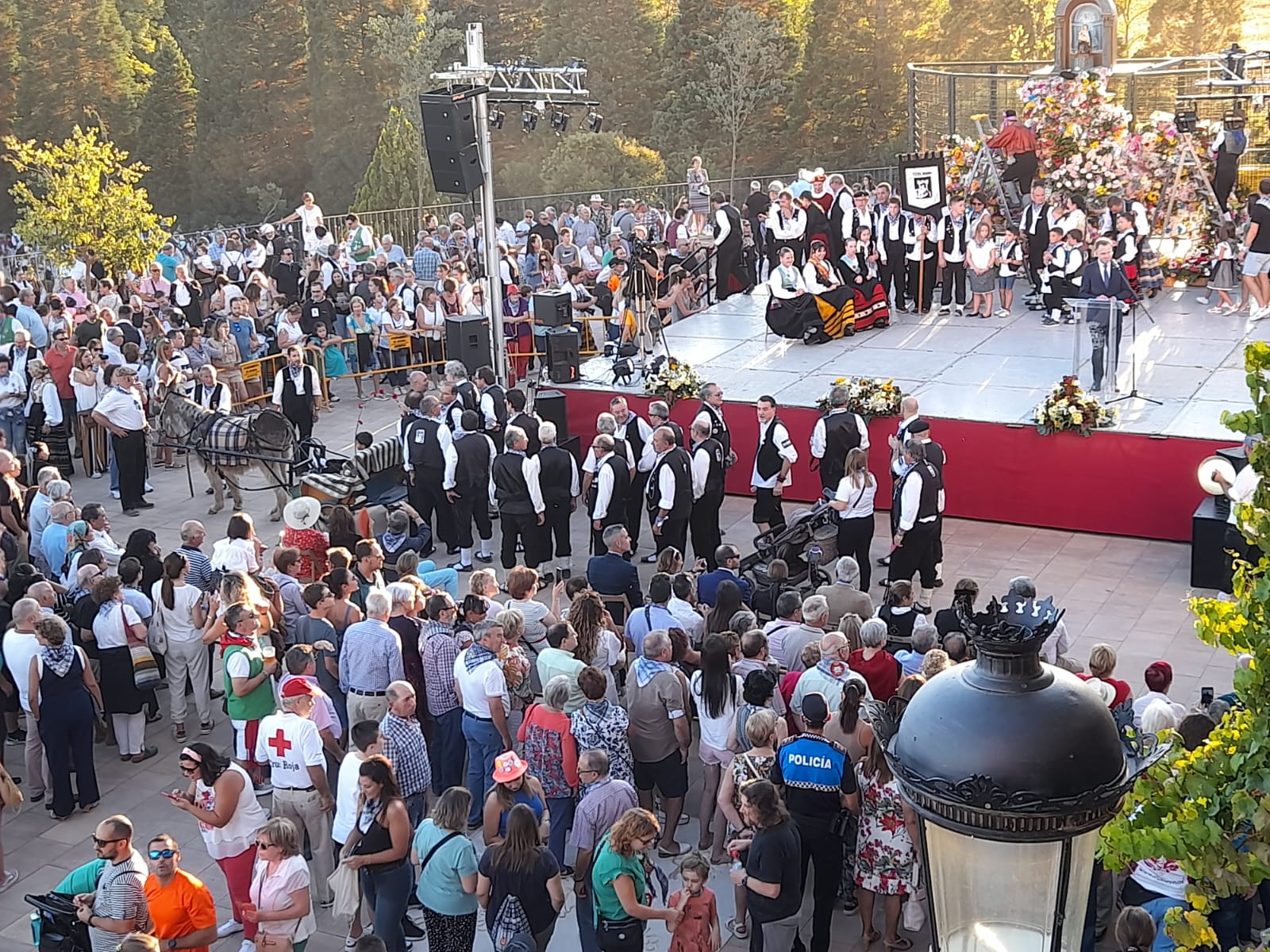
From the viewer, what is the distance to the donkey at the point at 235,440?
1390cm

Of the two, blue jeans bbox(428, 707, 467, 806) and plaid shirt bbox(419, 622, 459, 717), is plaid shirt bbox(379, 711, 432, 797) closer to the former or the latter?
plaid shirt bbox(419, 622, 459, 717)

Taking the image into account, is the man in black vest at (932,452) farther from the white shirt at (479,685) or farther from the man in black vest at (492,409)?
the white shirt at (479,685)

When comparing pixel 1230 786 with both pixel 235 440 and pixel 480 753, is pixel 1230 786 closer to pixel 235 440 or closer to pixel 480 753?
pixel 480 753

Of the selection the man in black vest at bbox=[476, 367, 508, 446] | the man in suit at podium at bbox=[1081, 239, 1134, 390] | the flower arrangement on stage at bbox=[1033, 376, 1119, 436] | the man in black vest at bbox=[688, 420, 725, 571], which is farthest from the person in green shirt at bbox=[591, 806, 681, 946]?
the man in suit at podium at bbox=[1081, 239, 1134, 390]

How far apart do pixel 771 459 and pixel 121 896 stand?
7.26 meters

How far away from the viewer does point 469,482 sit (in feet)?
41.5

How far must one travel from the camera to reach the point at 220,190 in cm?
4825

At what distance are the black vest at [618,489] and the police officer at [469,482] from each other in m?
0.97

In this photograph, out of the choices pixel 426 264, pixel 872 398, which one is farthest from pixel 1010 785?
pixel 426 264

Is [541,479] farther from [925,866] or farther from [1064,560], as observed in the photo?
[925,866]

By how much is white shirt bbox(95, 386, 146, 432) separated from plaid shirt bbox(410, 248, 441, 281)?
718cm

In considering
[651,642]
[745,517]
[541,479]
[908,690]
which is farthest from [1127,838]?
[745,517]

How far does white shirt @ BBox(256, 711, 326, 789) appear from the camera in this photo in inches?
293

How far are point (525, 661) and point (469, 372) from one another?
26.9 ft
